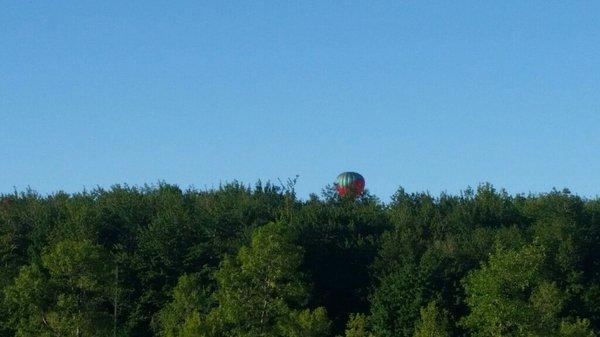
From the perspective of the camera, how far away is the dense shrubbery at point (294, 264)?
38.5m

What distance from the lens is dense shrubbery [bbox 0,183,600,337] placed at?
38500 mm

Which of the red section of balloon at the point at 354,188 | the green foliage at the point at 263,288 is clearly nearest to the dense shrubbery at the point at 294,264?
the green foliage at the point at 263,288

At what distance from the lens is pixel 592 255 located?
51.7 m

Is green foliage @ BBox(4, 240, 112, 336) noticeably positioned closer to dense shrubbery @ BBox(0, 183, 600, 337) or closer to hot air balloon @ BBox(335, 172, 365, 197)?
dense shrubbery @ BBox(0, 183, 600, 337)

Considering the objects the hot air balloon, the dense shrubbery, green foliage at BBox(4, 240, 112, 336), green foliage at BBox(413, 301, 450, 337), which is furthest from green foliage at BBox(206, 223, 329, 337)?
the hot air balloon

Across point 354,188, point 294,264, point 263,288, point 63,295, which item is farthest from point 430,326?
point 354,188

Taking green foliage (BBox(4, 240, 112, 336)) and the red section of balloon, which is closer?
green foliage (BBox(4, 240, 112, 336))

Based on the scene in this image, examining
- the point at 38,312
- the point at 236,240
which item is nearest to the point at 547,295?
the point at 236,240

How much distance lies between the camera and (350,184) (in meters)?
69.3

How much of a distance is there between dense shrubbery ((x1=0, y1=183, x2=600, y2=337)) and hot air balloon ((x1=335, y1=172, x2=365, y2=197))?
4785mm

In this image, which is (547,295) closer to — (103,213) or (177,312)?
(177,312)

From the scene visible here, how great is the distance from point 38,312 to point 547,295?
59.5ft

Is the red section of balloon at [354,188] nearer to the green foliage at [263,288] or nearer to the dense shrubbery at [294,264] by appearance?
the dense shrubbery at [294,264]

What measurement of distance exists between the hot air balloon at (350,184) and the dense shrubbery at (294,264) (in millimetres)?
4785
